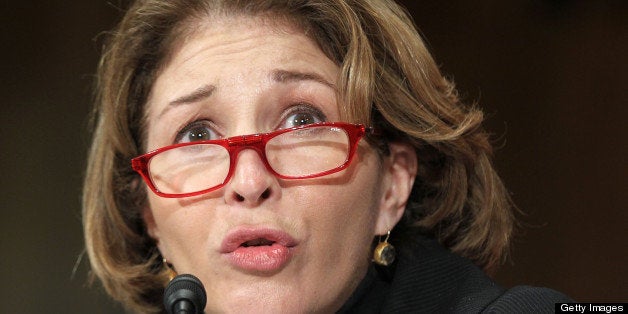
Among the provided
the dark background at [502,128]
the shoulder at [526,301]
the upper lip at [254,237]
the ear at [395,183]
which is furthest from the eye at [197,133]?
the dark background at [502,128]

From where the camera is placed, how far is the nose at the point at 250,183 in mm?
1511

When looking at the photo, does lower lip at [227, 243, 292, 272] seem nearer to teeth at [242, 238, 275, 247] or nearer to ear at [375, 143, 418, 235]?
teeth at [242, 238, 275, 247]

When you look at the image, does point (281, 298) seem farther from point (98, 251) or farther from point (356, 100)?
point (98, 251)

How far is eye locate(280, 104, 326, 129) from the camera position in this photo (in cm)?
165

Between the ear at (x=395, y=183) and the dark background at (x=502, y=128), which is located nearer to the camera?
the ear at (x=395, y=183)

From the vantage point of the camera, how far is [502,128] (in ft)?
10.1

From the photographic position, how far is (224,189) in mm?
1568

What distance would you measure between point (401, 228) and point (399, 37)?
0.43m

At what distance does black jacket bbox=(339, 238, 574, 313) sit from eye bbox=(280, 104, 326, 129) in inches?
13.4

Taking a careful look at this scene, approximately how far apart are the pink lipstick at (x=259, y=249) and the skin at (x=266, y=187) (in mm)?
12

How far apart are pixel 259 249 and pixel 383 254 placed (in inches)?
12.7

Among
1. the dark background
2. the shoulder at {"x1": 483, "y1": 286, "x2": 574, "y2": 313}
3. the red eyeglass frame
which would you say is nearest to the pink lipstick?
the red eyeglass frame
